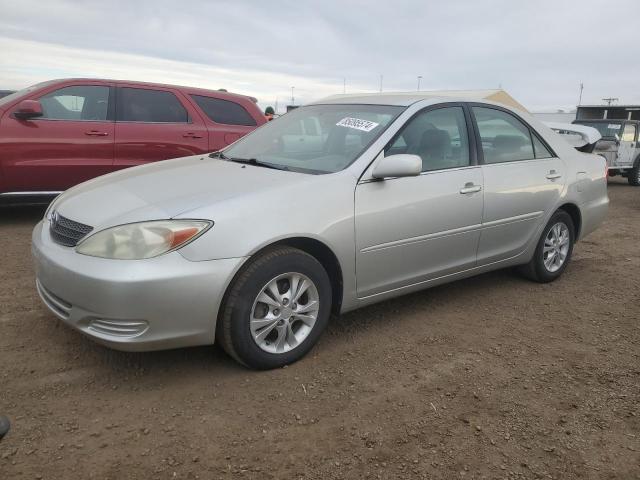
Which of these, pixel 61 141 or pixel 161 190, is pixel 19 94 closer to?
pixel 61 141

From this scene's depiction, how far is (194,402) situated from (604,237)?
5.96m

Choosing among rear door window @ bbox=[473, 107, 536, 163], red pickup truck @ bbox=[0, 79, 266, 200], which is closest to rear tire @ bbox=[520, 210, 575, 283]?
rear door window @ bbox=[473, 107, 536, 163]

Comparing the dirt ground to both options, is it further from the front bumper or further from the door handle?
the door handle

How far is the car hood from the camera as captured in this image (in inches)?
108

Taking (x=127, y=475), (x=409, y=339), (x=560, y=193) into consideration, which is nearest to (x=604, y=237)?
(x=560, y=193)

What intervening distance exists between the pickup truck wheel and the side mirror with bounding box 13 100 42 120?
13242mm

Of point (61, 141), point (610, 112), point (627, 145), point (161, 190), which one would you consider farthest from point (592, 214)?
point (610, 112)

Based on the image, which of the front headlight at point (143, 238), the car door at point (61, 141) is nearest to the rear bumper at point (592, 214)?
the front headlight at point (143, 238)

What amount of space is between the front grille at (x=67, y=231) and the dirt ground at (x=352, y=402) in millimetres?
678

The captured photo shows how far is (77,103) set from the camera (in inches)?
244

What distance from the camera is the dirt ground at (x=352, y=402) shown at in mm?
2246

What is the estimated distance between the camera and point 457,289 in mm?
4492

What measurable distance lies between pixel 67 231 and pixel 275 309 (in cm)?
118

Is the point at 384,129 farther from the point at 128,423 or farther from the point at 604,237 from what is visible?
the point at 604,237
